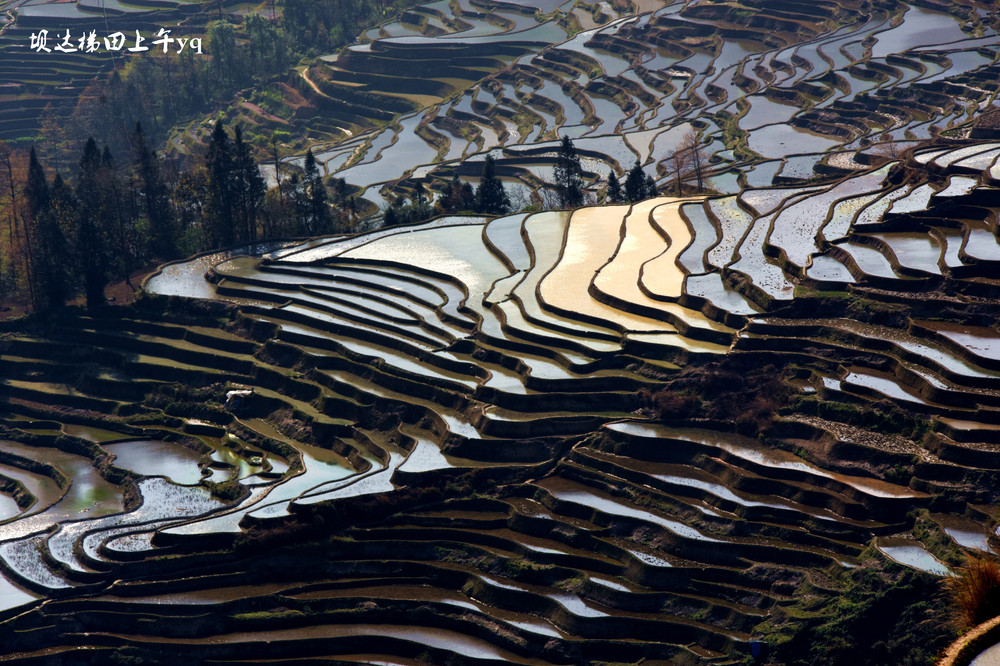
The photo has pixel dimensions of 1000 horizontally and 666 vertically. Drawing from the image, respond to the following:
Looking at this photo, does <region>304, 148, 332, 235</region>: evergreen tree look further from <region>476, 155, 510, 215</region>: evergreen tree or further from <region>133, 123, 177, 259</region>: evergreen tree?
<region>476, 155, 510, 215</region>: evergreen tree

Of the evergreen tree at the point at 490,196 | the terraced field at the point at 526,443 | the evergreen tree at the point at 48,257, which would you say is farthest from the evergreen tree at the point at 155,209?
the evergreen tree at the point at 490,196

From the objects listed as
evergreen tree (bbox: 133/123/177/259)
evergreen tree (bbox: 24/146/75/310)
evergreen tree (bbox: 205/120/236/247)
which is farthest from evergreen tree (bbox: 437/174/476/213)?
evergreen tree (bbox: 24/146/75/310)

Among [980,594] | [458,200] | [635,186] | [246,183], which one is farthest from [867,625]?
[246,183]

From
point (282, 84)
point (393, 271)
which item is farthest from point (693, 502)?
point (282, 84)

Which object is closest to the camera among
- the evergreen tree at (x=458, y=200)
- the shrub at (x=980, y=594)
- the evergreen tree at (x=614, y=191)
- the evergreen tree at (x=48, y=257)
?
the shrub at (x=980, y=594)

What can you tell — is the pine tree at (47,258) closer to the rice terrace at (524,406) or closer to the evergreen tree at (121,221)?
the rice terrace at (524,406)

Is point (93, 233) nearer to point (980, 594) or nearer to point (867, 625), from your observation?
point (867, 625)
